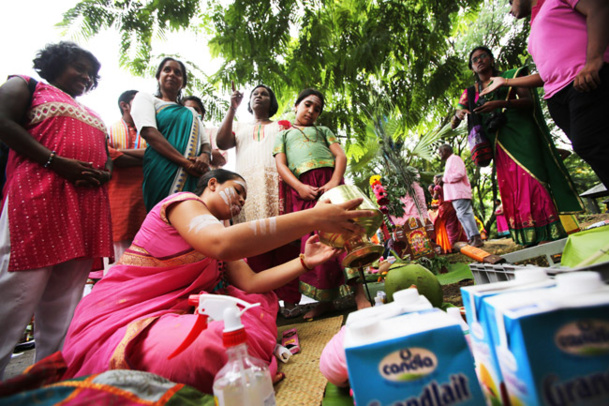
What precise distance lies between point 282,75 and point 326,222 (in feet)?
11.3

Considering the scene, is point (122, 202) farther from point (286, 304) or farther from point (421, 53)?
point (421, 53)

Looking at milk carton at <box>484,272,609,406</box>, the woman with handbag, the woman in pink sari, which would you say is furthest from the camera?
the woman in pink sari

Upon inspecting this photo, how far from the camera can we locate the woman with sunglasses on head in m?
1.44

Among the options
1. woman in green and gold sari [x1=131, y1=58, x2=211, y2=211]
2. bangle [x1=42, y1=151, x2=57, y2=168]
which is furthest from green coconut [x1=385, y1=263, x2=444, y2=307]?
bangle [x1=42, y1=151, x2=57, y2=168]

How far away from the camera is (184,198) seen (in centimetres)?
139

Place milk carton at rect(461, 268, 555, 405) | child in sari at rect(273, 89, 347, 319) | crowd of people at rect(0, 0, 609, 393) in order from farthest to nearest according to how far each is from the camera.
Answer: child in sari at rect(273, 89, 347, 319) → crowd of people at rect(0, 0, 609, 393) → milk carton at rect(461, 268, 555, 405)

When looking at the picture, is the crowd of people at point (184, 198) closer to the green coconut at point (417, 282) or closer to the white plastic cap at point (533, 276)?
the green coconut at point (417, 282)

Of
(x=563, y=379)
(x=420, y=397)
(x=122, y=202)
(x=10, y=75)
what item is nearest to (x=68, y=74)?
(x=10, y=75)

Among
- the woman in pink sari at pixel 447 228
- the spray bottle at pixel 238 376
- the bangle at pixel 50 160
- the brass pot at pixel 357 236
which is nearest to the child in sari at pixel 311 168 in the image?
the brass pot at pixel 357 236

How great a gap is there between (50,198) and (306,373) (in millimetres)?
1554

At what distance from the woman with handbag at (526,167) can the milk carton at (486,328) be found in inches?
97.0

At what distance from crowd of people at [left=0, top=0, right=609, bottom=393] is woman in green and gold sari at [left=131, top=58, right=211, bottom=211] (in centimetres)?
1

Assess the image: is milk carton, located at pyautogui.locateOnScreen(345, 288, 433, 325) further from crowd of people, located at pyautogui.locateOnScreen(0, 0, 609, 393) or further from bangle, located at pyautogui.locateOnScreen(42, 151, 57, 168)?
bangle, located at pyautogui.locateOnScreen(42, 151, 57, 168)

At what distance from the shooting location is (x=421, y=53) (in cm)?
380
